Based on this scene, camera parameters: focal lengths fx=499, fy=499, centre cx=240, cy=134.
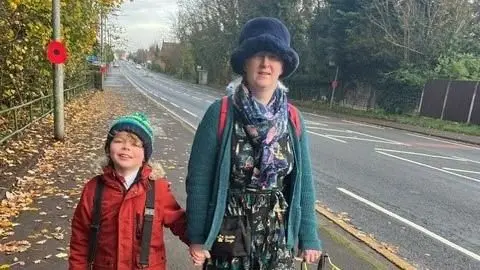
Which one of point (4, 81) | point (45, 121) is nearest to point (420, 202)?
point (4, 81)

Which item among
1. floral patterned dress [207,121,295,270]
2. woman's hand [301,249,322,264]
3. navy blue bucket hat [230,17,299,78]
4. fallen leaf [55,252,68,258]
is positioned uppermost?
navy blue bucket hat [230,17,299,78]

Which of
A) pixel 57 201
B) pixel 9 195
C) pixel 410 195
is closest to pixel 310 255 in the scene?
pixel 57 201

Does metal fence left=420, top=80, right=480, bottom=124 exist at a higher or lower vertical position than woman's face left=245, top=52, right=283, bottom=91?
lower

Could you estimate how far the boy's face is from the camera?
8.59 ft

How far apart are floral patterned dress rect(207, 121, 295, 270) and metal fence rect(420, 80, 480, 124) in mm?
23796

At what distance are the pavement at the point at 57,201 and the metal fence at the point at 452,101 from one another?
16.5m

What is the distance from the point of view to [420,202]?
7.99 metres

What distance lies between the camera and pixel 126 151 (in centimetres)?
263

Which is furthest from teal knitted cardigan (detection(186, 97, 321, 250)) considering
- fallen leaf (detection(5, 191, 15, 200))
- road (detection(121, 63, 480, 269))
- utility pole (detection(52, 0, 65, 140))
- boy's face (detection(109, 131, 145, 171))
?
utility pole (detection(52, 0, 65, 140))

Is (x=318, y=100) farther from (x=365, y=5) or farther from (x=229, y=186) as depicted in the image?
(x=229, y=186)

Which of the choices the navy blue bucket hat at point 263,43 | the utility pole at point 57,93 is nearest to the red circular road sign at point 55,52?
the utility pole at point 57,93

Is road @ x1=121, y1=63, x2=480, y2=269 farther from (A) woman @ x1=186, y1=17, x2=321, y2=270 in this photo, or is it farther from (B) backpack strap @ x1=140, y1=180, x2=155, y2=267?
(B) backpack strap @ x1=140, y1=180, x2=155, y2=267

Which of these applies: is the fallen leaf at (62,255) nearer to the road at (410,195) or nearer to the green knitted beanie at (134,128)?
the green knitted beanie at (134,128)

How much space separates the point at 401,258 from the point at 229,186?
357cm
